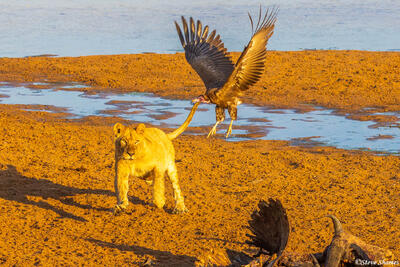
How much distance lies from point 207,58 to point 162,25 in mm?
34400

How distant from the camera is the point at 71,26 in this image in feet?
140

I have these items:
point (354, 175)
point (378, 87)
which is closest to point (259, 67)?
point (354, 175)

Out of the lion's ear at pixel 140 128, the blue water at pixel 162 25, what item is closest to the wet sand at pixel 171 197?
the lion's ear at pixel 140 128

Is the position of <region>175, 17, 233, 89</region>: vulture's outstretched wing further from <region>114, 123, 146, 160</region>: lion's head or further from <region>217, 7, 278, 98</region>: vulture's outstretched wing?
<region>114, 123, 146, 160</region>: lion's head

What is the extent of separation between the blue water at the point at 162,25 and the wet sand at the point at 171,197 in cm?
1663

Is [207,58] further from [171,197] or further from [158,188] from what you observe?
[158,188]

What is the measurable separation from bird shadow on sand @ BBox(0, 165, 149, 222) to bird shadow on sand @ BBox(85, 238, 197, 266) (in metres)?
1.10

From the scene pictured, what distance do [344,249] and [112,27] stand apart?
38556 mm

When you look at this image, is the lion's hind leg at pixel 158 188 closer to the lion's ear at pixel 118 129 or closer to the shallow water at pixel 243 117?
the lion's ear at pixel 118 129

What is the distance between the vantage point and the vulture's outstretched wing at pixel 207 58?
8820mm

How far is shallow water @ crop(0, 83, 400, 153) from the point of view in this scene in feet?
45.4

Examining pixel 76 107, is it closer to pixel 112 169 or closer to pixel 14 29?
pixel 112 169

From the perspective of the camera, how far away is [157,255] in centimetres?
674

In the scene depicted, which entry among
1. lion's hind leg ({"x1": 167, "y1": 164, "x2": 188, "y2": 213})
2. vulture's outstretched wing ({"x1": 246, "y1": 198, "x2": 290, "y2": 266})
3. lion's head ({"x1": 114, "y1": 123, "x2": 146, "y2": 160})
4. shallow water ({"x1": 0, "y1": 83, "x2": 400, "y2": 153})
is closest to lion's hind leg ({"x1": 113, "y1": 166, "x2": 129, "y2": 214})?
lion's head ({"x1": 114, "y1": 123, "x2": 146, "y2": 160})
